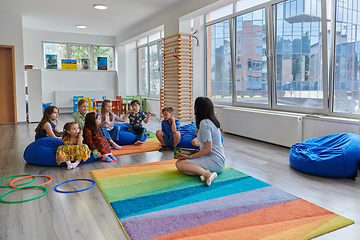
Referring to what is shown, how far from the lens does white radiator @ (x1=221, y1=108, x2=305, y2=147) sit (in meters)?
4.55

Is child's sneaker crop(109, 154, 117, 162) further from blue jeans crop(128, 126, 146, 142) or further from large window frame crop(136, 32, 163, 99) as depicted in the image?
large window frame crop(136, 32, 163, 99)

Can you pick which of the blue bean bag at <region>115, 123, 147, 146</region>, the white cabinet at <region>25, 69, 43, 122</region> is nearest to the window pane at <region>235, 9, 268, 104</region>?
the blue bean bag at <region>115, 123, 147, 146</region>

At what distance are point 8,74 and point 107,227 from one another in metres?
7.26

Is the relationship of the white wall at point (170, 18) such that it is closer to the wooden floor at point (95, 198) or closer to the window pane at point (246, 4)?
the window pane at point (246, 4)

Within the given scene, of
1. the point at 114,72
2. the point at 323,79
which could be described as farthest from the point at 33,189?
the point at 114,72

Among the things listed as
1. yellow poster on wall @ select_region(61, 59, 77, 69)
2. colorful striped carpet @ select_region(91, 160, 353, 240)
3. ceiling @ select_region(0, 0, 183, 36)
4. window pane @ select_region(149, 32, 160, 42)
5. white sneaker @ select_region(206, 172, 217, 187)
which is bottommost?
colorful striped carpet @ select_region(91, 160, 353, 240)

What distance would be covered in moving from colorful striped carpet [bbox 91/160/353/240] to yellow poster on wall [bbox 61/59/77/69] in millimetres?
8803

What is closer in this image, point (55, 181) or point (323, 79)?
point (55, 181)

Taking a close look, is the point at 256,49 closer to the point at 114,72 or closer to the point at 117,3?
the point at 117,3

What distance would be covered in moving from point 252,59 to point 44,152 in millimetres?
4222

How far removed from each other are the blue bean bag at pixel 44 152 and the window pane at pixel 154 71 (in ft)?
21.1

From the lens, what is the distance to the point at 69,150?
366cm

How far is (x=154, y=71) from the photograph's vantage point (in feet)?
33.3

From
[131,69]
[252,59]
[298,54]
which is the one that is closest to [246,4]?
[252,59]
